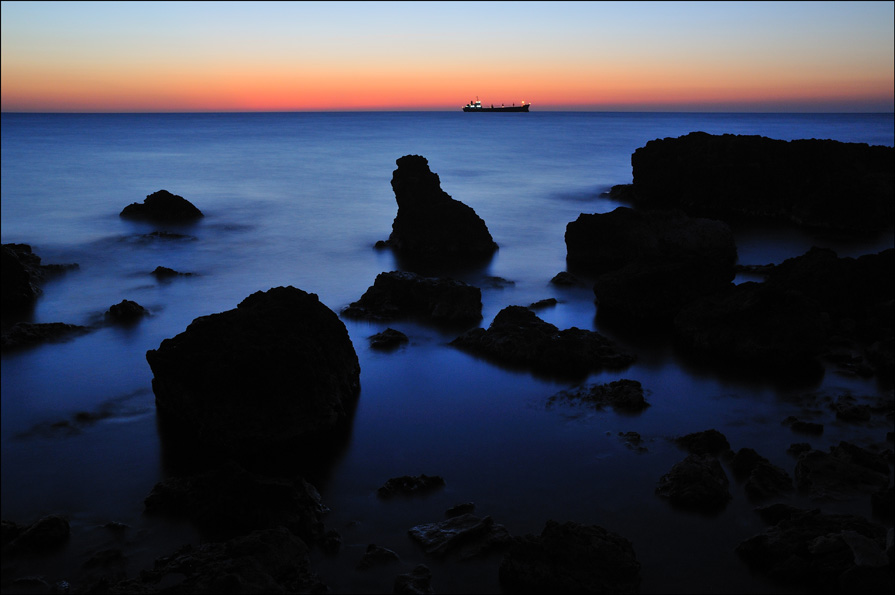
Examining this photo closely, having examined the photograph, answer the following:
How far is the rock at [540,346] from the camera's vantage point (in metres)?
16.7

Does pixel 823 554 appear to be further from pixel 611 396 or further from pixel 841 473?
pixel 611 396

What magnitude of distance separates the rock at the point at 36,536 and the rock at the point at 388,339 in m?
8.79

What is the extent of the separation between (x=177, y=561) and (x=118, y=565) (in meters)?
0.88

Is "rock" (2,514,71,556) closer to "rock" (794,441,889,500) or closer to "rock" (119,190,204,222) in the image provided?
"rock" (794,441,889,500)

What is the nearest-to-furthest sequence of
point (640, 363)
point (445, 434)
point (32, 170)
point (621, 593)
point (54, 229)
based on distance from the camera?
point (621, 593)
point (445, 434)
point (640, 363)
point (54, 229)
point (32, 170)

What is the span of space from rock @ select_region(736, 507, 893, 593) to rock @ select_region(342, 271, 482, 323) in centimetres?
1093

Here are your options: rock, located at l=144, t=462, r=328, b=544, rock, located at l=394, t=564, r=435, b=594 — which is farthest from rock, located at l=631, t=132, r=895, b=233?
rock, located at l=144, t=462, r=328, b=544

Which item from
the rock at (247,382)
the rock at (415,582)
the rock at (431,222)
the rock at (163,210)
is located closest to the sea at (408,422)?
the rock at (415,582)

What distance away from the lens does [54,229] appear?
34469 millimetres

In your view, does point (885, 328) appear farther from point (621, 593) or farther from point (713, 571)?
point (621, 593)

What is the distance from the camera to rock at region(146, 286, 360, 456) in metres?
13.0

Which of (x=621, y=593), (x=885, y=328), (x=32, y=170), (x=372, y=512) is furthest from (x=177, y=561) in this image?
(x=32, y=170)

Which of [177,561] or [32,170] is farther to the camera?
[32,170]

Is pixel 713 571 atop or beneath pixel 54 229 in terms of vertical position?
beneath
